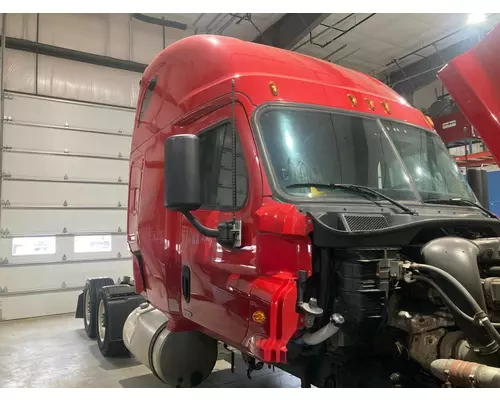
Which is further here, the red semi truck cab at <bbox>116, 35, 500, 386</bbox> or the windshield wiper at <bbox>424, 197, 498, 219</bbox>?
the windshield wiper at <bbox>424, 197, 498, 219</bbox>

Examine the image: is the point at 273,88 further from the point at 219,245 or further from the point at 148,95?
the point at 148,95

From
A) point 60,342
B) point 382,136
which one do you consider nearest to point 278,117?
point 382,136

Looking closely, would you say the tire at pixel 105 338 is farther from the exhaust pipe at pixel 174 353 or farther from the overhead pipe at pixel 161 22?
the overhead pipe at pixel 161 22

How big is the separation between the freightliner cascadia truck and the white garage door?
4.84m

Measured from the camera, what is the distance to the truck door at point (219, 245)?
265 centimetres

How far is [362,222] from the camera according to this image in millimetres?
2338

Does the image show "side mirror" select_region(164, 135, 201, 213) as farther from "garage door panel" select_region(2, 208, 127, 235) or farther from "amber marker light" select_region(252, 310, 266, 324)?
"garage door panel" select_region(2, 208, 127, 235)

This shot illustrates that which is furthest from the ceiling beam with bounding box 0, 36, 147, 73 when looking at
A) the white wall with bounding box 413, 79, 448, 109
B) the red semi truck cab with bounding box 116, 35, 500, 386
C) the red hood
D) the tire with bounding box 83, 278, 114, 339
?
the white wall with bounding box 413, 79, 448, 109

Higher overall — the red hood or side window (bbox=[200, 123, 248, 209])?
the red hood

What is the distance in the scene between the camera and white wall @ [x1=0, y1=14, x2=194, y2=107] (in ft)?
26.2

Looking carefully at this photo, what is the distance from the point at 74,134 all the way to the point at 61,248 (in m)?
2.18

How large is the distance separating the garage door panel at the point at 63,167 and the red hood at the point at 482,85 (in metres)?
7.02

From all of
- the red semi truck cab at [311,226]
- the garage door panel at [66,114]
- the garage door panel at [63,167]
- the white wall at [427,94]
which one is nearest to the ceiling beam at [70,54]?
the garage door panel at [66,114]
